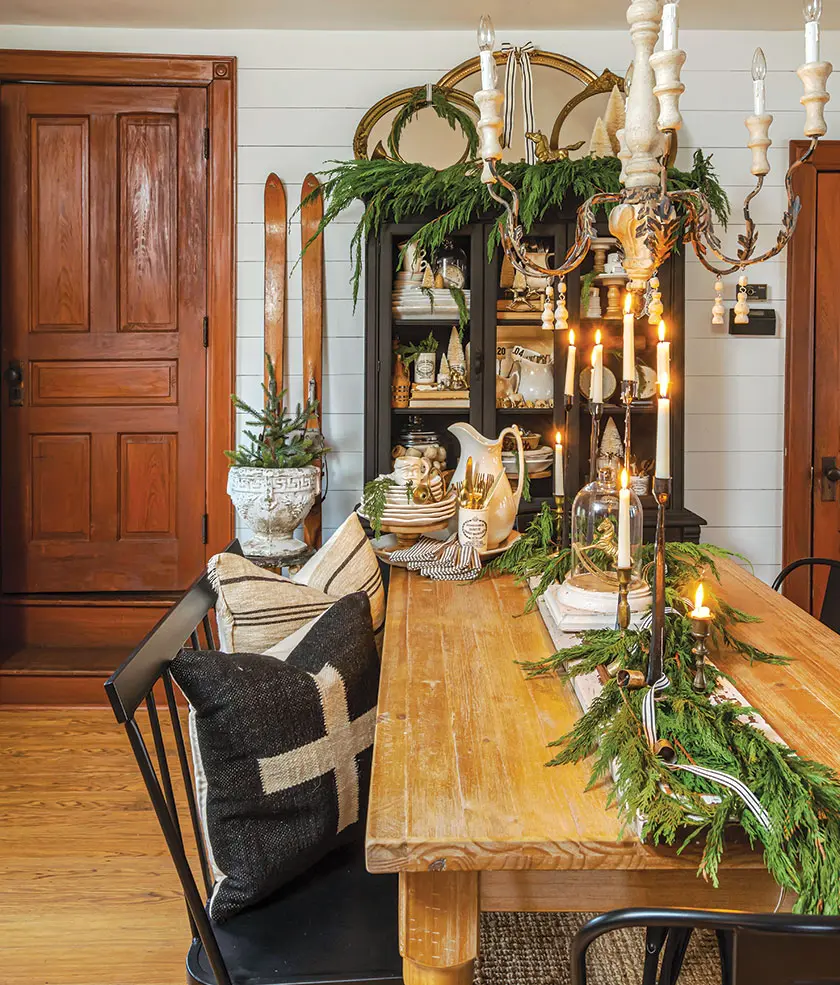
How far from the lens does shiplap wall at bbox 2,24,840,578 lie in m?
3.63

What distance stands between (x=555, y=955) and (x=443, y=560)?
906 millimetres

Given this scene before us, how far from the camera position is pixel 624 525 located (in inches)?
54.7

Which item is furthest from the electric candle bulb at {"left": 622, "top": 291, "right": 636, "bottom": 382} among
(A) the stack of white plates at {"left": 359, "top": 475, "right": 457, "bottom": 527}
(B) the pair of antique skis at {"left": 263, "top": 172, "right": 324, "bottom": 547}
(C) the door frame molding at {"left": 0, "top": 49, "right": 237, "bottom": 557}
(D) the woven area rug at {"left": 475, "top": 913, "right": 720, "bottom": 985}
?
(C) the door frame molding at {"left": 0, "top": 49, "right": 237, "bottom": 557}

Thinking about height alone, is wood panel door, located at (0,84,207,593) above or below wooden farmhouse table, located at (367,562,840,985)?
above

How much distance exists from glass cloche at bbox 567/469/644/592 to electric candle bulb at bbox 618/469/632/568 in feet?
1.24

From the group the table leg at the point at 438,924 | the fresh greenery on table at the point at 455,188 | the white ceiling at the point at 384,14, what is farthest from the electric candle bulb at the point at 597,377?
the white ceiling at the point at 384,14

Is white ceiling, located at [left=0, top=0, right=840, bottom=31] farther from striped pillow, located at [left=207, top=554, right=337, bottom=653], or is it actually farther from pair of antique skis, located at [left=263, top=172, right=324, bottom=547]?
striped pillow, located at [left=207, top=554, right=337, bottom=653]

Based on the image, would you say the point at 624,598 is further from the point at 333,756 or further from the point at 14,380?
the point at 14,380

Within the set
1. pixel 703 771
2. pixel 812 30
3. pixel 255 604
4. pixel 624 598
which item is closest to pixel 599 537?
pixel 624 598

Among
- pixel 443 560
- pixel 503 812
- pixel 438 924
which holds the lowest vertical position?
pixel 438 924

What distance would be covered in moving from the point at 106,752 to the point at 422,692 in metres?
2.02

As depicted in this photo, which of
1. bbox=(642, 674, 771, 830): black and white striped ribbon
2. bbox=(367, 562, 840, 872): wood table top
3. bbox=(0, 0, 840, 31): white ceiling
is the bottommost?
bbox=(367, 562, 840, 872): wood table top

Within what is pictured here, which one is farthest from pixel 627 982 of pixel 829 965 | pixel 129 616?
pixel 129 616

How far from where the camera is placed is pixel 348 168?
338 centimetres
